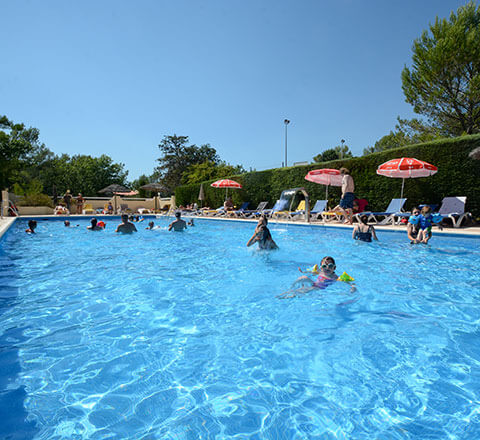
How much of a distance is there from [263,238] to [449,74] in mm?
21107

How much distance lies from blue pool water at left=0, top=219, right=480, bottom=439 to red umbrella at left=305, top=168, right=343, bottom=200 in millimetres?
9154

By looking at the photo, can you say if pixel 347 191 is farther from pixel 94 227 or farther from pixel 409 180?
pixel 94 227

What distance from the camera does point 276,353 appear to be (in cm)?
271

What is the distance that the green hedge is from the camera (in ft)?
37.1

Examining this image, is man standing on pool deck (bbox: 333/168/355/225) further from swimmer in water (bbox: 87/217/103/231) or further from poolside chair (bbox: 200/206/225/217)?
swimmer in water (bbox: 87/217/103/231)

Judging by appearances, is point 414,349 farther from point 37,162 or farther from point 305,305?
point 37,162

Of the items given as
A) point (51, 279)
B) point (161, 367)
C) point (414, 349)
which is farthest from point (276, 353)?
point (51, 279)

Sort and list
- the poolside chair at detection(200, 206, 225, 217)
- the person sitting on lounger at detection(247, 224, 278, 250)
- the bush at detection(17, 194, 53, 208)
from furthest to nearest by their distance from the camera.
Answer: the bush at detection(17, 194, 53, 208), the poolside chair at detection(200, 206, 225, 217), the person sitting on lounger at detection(247, 224, 278, 250)

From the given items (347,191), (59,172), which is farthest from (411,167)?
(59,172)

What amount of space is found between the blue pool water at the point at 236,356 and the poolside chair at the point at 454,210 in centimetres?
584

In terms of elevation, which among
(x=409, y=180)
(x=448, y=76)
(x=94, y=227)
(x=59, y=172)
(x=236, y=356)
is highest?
(x=448, y=76)

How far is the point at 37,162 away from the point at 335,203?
47.4 m

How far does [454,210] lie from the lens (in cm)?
1084

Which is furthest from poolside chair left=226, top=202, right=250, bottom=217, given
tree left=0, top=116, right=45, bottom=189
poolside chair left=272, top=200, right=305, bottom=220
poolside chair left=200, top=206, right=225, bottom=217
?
tree left=0, top=116, right=45, bottom=189
